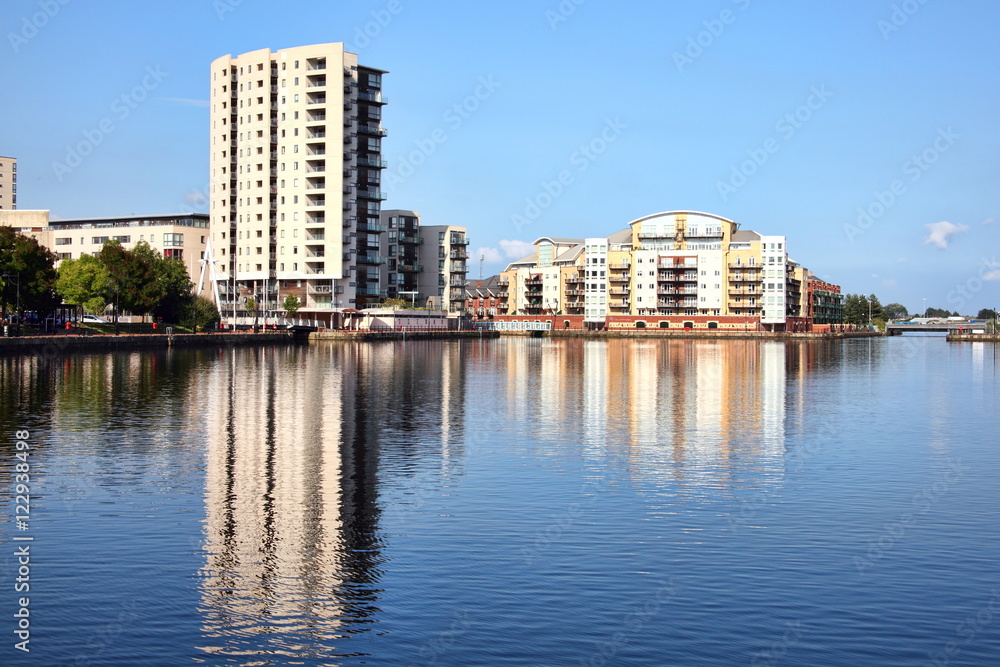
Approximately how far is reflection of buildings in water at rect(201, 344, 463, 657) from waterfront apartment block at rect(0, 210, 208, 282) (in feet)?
387

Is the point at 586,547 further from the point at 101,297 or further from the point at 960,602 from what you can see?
the point at 101,297

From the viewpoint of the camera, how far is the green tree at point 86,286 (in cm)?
10819

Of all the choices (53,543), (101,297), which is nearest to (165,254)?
(101,297)

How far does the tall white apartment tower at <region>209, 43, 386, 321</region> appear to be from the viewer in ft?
476

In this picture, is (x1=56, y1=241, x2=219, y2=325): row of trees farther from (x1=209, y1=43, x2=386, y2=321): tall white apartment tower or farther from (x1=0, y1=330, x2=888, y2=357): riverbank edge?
(x1=209, y1=43, x2=386, y2=321): tall white apartment tower

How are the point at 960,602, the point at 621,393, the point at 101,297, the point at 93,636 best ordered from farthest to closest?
the point at 101,297 < the point at 621,393 < the point at 960,602 < the point at 93,636

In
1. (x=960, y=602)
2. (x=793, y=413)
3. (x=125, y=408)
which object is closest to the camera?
(x=960, y=602)

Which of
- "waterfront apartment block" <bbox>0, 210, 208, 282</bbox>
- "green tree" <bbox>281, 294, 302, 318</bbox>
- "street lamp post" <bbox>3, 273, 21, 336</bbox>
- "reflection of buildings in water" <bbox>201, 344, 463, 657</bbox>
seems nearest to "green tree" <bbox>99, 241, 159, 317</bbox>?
"street lamp post" <bbox>3, 273, 21, 336</bbox>

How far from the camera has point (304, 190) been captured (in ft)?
480

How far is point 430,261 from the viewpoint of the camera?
7411 inches

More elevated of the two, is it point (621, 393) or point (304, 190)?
point (304, 190)

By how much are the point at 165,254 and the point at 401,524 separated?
6164 inches

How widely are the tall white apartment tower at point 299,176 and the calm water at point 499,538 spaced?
106 meters

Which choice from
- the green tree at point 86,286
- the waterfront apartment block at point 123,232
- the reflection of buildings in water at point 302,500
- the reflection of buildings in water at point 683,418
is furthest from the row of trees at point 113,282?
the reflection of buildings in water at point 683,418
